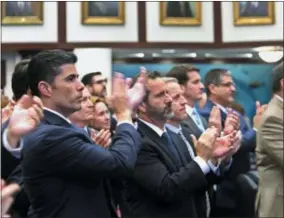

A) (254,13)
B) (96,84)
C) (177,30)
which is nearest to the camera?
(96,84)

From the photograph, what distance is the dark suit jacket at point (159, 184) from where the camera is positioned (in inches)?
88.0

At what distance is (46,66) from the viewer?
1.81 meters

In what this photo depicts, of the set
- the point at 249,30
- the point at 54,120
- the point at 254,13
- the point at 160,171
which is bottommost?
the point at 160,171

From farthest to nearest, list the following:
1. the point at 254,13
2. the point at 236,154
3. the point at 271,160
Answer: the point at 254,13
the point at 236,154
the point at 271,160

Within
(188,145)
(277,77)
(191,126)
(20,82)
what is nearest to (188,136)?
(188,145)

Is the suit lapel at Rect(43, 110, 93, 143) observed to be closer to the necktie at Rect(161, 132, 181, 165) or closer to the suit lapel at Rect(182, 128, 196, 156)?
the necktie at Rect(161, 132, 181, 165)

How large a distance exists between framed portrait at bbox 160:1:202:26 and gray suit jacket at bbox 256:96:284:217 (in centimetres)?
287

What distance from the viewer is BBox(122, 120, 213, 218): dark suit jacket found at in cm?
224

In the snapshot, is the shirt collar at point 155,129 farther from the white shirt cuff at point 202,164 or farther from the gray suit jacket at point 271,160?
the gray suit jacket at point 271,160

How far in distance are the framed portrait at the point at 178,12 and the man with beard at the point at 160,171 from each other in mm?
3145

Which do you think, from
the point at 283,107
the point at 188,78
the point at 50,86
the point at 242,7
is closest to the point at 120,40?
the point at 242,7

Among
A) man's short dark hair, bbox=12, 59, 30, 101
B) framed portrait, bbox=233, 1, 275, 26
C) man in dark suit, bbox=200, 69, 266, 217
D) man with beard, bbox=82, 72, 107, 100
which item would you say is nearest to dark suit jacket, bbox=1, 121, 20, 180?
man's short dark hair, bbox=12, 59, 30, 101

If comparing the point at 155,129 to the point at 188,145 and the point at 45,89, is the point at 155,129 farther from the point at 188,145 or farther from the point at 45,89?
the point at 45,89

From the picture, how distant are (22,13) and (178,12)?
1.44 m
